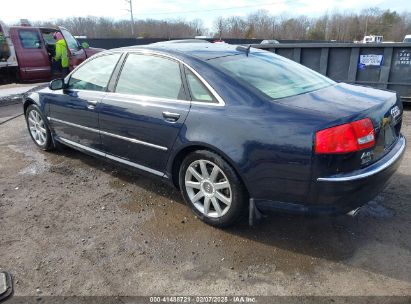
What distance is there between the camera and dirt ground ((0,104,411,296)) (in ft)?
8.56

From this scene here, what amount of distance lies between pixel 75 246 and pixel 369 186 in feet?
7.99

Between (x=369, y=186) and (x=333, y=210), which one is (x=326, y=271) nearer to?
(x=333, y=210)

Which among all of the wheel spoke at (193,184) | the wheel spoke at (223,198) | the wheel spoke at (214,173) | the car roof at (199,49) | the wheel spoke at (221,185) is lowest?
the wheel spoke at (223,198)

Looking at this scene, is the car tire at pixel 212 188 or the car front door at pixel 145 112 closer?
the car tire at pixel 212 188

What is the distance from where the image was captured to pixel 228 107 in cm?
296

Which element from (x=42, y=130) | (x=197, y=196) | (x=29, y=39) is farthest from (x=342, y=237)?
(x=29, y=39)

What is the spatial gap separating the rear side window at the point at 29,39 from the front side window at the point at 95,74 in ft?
26.5

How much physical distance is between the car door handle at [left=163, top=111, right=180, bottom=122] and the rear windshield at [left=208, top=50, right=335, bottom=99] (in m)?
0.57

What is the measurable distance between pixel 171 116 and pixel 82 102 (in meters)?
1.53

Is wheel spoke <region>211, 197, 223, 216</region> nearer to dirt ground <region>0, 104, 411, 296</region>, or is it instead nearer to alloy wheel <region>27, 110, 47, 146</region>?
dirt ground <region>0, 104, 411, 296</region>

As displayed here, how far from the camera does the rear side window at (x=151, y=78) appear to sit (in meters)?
3.40

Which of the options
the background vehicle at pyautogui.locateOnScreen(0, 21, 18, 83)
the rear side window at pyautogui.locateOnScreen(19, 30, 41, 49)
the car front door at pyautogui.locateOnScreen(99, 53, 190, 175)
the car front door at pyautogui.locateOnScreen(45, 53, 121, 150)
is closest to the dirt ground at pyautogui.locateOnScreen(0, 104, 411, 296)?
the car front door at pyautogui.locateOnScreen(99, 53, 190, 175)

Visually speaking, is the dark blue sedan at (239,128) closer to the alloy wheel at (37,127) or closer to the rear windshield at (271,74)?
the rear windshield at (271,74)

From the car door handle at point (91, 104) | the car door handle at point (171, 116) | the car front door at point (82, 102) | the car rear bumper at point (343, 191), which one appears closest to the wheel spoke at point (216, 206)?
the car rear bumper at point (343, 191)
